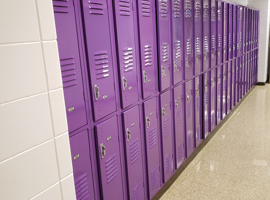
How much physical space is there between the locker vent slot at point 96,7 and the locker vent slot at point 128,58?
38 centimetres

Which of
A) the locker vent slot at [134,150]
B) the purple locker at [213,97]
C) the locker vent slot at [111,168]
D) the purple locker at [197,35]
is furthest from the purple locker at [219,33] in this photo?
the locker vent slot at [111,168]

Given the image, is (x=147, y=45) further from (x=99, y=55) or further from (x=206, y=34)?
(x=206, y=34)

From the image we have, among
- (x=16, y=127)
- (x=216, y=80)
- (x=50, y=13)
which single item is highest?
(x=50, y=13)

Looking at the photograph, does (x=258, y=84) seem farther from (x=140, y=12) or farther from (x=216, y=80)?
(x=140, y=12)

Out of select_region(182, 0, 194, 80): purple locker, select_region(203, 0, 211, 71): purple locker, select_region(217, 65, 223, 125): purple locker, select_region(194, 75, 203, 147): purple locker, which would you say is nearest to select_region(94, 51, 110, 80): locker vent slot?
select_region(182, 0, 194, 80): purple locker

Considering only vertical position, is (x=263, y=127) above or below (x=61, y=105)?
below

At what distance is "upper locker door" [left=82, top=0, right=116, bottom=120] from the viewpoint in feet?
5.65

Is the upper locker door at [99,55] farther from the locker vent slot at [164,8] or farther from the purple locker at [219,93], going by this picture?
the purple locker at [219,93]

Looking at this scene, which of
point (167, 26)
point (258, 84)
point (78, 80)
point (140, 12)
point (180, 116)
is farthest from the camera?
point (258, 84)

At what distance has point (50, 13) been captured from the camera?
1085mm

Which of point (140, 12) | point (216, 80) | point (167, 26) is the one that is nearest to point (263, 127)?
point (216, 80)

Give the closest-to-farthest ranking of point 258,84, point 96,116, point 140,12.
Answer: point 96,116
point 140,12
point 258,84

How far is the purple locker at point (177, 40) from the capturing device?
288 cm

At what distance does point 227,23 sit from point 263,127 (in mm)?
1954
